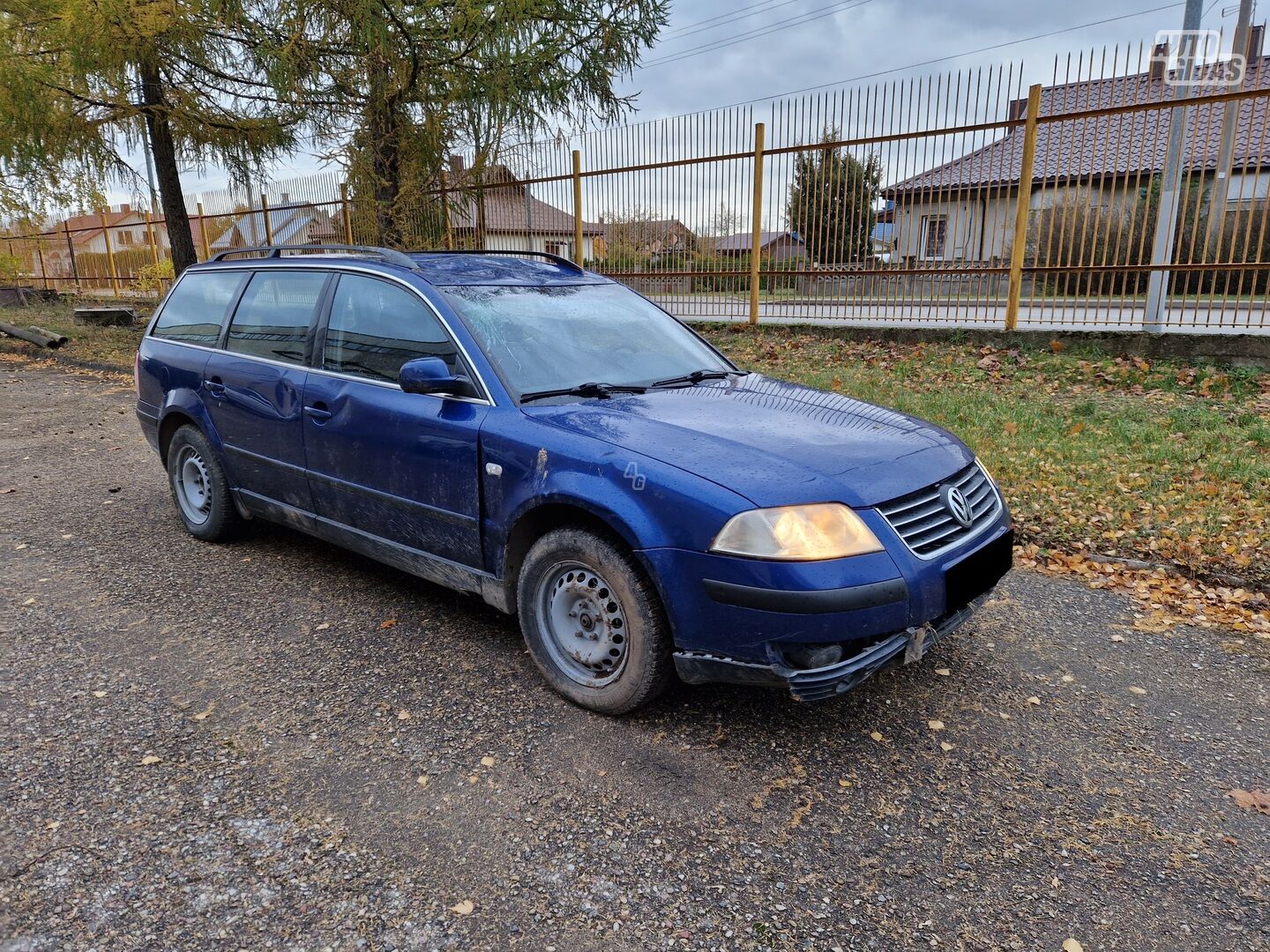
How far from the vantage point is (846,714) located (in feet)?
10.4

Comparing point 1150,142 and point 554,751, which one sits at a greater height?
point 1150,142

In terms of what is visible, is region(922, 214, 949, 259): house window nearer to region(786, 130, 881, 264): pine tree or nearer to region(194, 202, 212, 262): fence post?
region(786, 130, 881, 264): pine tree

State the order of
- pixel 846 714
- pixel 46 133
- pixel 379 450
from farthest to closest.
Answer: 1. pixel 46 133
2. pixel 379 450
3. pixel 846 714

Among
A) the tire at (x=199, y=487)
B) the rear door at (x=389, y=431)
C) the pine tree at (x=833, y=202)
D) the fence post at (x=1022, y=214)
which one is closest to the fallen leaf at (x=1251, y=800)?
the rear door at (x=389, y=431)

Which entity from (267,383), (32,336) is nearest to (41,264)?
(32,336)

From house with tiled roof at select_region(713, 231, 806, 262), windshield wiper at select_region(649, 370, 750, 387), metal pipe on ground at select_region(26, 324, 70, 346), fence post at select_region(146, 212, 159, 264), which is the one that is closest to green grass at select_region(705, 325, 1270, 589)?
house with tiled roof at select_region(713, 231, 806, 262)

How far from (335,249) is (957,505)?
3.52 metres

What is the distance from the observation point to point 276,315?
4.40 metres

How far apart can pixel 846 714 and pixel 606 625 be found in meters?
0.99

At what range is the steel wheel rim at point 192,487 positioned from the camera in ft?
16.3

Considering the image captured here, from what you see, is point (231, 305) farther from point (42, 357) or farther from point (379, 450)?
point (42, 357)

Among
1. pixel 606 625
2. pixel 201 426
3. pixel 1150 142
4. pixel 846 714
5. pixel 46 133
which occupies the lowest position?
pixel 846 714

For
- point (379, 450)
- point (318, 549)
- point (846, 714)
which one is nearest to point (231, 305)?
point (318, 549)

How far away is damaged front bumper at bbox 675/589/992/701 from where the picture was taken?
269cm
